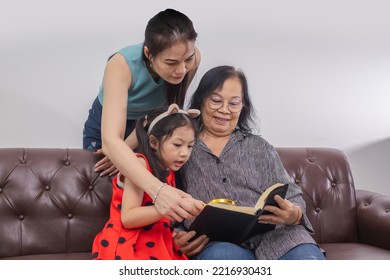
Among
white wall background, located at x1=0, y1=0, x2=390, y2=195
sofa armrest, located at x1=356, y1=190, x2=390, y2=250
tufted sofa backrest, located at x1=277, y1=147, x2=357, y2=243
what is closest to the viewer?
sofa armrest, located at x1=356, y1=190, x2=390, y2=250

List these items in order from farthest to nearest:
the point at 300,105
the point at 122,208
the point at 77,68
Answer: the point at 300,105
the point at 77,68
the point at 122,208

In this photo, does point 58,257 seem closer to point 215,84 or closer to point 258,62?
point 215,84

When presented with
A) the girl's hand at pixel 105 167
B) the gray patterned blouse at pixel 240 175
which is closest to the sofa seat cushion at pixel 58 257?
the girl's hand at pixel 105 167

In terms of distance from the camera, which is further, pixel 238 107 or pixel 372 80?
pixel 372 80

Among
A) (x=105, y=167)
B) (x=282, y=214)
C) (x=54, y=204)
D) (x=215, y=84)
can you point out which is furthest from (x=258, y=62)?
(x=54, y=204)

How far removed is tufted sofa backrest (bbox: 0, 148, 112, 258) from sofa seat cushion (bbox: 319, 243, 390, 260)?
3.04 feet

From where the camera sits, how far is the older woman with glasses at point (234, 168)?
1930mm

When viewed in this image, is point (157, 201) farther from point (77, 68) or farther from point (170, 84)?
point (77, 68)

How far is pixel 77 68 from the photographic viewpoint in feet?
8.73

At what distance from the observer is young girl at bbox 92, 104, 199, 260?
5.92 ft

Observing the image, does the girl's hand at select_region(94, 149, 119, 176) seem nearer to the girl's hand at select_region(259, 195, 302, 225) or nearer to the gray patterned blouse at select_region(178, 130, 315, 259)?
the gray patterned blouse at select_region(178, 130, 315, 259)

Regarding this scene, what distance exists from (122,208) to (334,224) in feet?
3.48

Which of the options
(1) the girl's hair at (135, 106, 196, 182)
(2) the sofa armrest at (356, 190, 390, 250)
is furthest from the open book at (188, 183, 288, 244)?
(2) the sofa armrest at (356, 190, 390, 250)

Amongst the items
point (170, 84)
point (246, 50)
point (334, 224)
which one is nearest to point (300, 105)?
point (246, 50)
